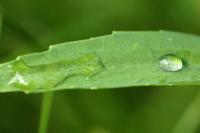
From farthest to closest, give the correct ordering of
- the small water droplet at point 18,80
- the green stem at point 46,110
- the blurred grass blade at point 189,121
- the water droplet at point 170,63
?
the blurred grass blade at point 189,121 < the green stem at point 46,110 < the water droplet at point 170,63 < the small water droplet at point 18,80

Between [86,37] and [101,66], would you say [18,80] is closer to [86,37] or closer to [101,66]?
[101,66]

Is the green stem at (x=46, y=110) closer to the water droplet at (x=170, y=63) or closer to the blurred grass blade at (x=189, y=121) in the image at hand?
the water droplet at (x=170, y=63)

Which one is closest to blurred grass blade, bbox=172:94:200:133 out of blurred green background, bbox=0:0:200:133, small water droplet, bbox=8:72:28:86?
blurred green background, bbox=0:0:200:133

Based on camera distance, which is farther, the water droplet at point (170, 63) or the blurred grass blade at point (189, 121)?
the blurred grass blade at point (189, 121)

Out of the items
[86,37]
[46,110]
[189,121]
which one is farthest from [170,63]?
[86,37]

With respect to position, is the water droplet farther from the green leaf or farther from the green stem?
the green stem

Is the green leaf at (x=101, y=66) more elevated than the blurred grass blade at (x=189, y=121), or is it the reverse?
the blurred grass blade at (x=189, y=121)

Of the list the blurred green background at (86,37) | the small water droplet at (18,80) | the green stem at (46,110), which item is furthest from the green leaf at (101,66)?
the blurred green background at (86,37)

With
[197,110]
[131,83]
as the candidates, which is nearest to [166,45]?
[131,83]
